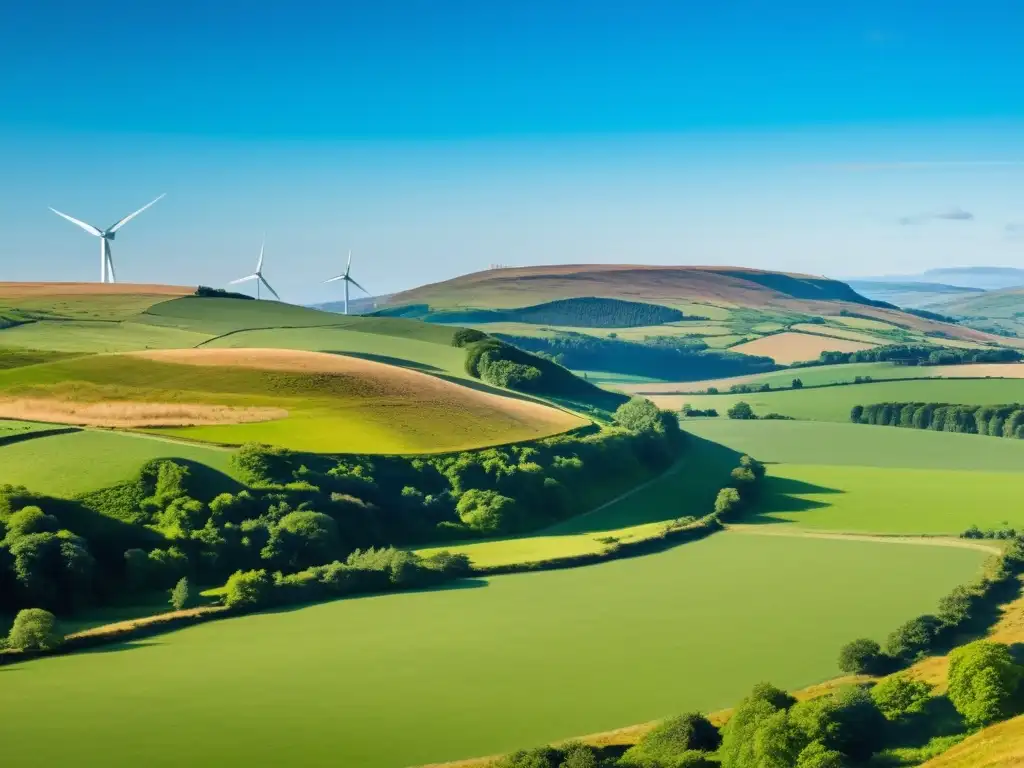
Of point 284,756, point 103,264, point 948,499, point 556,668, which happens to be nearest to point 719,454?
point 948,499

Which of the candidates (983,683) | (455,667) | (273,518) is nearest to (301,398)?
(273,518)

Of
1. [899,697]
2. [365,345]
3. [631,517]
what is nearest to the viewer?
[899,697]

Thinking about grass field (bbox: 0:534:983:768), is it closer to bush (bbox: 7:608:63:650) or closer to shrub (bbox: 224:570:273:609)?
bush (bbox: 7:608:63:650)

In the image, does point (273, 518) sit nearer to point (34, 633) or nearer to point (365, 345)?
point (34, 633)

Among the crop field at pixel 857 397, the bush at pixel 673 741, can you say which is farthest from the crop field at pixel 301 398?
the crop field at pixel 857 397

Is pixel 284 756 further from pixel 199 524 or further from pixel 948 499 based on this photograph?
pixel 948 499
